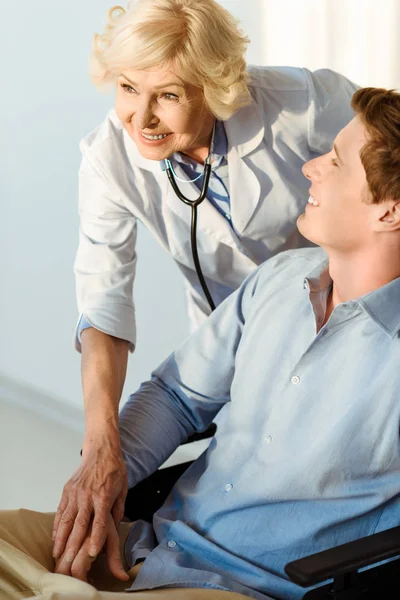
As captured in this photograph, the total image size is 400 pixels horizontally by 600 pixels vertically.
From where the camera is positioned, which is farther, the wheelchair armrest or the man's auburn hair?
the man's auburn hair

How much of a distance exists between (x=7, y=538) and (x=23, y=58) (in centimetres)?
222

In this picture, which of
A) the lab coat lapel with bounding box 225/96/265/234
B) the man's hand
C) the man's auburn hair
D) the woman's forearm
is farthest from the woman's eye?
the man's hand

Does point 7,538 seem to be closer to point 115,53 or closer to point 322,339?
point 322,339

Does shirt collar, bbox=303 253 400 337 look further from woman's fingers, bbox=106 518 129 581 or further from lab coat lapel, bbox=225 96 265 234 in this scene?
woman's fingers, bbox=106 518 129 581

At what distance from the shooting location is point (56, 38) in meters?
3.15

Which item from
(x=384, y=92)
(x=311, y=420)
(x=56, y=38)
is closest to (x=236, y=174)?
(x=384, y=92)

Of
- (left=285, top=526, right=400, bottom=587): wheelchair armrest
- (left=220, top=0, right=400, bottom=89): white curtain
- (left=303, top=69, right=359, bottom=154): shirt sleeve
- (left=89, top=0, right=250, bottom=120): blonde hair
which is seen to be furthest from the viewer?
(left=220, top=0, right=400, bottom=89): white curtain

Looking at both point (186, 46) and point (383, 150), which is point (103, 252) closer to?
point (186, 46)

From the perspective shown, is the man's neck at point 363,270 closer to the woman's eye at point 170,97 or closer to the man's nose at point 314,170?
the man's nose at point 314,170

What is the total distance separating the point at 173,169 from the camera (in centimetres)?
186

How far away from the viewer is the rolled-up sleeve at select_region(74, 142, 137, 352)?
1919 mm

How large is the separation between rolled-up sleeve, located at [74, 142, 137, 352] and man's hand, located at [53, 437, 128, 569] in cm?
34

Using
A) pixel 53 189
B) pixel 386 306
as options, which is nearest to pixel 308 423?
pixel 386 306

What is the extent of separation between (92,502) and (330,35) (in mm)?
1388
